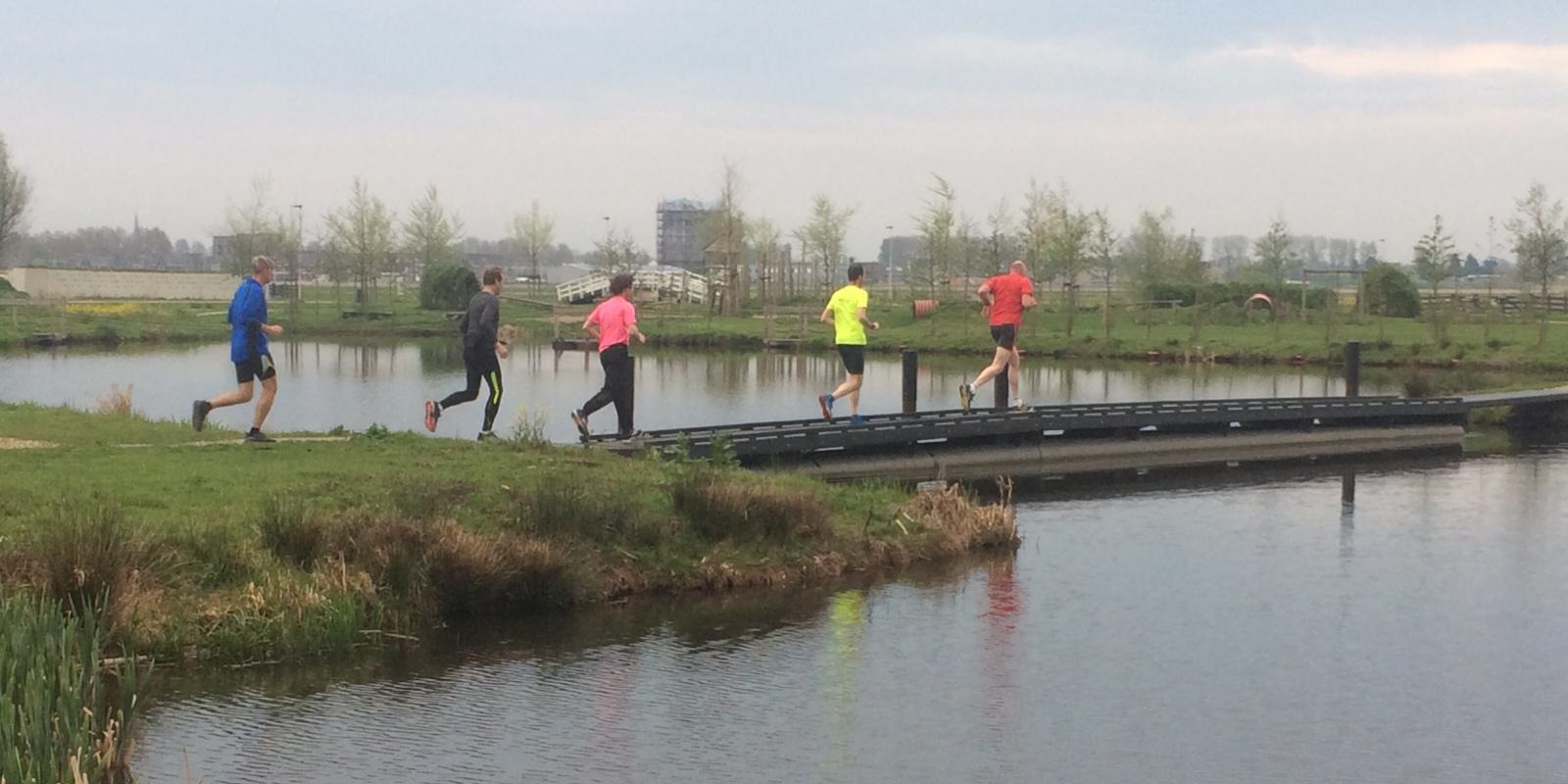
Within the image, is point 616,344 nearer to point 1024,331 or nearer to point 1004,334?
point 1004,334

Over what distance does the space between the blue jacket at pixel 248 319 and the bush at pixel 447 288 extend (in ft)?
201

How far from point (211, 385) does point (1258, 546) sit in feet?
86.9

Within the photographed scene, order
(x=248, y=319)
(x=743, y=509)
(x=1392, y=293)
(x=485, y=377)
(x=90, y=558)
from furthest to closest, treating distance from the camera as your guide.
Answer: (x=1392, y=293) < (x=485, y=377) < (x=248, y=319) < (x=743, y=509) < (x=90, y=558)

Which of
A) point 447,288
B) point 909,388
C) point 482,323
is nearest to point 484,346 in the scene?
point 482,323

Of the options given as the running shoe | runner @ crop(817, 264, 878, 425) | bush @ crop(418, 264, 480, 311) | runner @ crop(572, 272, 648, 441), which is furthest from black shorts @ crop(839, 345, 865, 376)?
bush @ crop(418, 264, 480, 311)

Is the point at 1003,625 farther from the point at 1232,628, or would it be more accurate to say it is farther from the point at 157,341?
the point at 157,341

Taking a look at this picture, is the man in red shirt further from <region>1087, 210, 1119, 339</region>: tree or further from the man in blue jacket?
<region>1087, 210, 1119, 339</region>: tree

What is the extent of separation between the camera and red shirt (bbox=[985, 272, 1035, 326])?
2236 centimetres

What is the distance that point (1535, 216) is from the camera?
59.6m

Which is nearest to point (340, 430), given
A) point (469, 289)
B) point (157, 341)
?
point (157, 341)

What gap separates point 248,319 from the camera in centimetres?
1717

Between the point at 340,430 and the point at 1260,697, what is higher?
the point at 340,430

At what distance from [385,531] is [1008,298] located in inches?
448

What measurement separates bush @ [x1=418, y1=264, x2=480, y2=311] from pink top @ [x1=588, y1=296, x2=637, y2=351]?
60373mm
